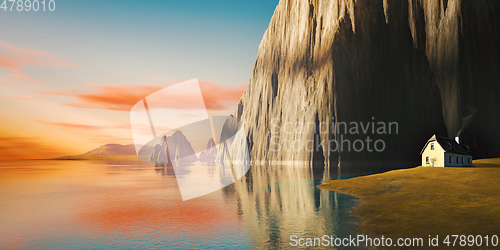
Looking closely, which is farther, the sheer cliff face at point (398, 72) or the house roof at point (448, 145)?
the sheer cliff face at point (398, 72)

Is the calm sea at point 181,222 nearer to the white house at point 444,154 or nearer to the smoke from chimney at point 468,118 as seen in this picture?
the white house at point 444,154

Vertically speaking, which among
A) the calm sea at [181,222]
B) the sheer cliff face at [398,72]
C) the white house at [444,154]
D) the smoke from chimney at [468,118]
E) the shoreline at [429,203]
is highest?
the sheer cliff face at [398,72]

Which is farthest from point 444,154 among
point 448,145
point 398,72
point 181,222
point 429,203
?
point 398,72

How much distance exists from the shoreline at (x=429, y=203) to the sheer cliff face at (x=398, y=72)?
167ft

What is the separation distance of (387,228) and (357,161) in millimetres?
70003

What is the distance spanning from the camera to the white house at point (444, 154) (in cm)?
4500

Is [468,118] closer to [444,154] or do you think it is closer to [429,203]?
[444,154]

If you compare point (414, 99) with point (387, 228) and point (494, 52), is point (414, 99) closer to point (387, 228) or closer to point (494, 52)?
point (494, 52)

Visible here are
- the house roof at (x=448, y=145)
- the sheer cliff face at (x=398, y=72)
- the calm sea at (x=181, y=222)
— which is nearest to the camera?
the calm sea at (x=181, y=222)

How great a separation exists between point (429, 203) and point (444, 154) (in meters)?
24.0

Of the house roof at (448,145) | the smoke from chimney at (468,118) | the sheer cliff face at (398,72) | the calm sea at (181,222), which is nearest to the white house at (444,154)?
the house roof at (448,145)

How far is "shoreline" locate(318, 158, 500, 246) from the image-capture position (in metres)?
18.1

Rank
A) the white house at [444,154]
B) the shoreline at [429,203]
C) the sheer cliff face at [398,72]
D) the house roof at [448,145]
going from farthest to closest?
1. the sheer cliff face at [398,72]
2. the house roof at [448,145]
3. the white house at [444,154]
4. the shoreline at [429,203]

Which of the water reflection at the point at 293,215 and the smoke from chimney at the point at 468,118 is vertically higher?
the smoke from chimney at the point at 468,118
